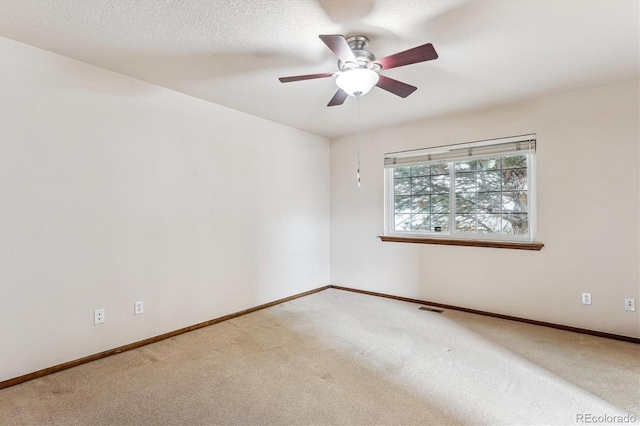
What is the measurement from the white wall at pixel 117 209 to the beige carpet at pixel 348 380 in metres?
0.36

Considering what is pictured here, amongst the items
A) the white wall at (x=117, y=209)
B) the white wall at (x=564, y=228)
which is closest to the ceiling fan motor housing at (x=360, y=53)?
the white wall at (x=564, y=228)

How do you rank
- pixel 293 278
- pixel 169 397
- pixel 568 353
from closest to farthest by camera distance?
pixel 169 397, pixel 568 353, pixel 293 278

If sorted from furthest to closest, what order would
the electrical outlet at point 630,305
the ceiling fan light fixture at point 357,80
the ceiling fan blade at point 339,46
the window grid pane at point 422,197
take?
the window grid pane at point 422,197 → the electrical outlet at point 630,305 → the ceiling fan light fixture at point 357,80 → the ceiling fan blade at point 339,46

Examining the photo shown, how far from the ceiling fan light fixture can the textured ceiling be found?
0.25 meters

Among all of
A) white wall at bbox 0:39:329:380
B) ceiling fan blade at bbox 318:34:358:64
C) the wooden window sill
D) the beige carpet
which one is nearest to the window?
the wooden window sill

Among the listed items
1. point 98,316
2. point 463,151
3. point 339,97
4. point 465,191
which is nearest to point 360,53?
point 339,97

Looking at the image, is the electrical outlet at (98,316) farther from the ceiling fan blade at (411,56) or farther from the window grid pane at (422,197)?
the window grid pane at (422,197)

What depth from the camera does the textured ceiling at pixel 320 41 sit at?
1854mm

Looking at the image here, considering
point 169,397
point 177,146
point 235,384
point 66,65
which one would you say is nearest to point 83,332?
point 169,397

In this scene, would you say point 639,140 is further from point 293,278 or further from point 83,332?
point 83,332

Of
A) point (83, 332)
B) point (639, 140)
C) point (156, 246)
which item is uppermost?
point (639, 140)

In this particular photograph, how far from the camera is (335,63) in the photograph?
2.52 m

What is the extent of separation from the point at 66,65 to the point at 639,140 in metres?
4.73

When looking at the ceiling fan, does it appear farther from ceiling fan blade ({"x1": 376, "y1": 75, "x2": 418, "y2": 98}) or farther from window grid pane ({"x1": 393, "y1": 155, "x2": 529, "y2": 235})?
window grid pane ({"x1": 393, "y1": 155, "x2": 529, "y2": 235})
